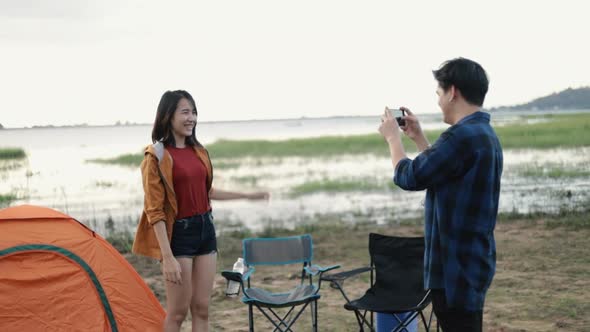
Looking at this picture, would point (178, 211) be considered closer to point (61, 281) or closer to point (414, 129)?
point (61, 281)

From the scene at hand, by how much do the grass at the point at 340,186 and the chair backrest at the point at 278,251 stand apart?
9000mm

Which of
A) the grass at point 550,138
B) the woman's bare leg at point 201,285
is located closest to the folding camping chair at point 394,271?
the woman's bare leg at point 201,285

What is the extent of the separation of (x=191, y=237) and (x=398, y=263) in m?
1.59

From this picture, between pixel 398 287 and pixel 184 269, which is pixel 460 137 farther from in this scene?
pixel 398 287

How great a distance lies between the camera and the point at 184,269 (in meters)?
3.08

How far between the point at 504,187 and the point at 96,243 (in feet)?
32.9

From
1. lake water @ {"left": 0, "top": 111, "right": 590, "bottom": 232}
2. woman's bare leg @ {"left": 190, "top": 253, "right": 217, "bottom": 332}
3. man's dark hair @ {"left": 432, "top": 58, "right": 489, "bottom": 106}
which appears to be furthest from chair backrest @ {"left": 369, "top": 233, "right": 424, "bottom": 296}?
lake water @ {"left": 0, "top": 111, "right": 590, "bottom": 232}

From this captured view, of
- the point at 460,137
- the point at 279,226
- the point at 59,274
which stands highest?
the point at 460,137

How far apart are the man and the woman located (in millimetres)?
1231

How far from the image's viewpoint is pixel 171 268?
2982mm

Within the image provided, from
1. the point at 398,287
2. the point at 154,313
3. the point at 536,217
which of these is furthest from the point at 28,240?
the point at 536,217

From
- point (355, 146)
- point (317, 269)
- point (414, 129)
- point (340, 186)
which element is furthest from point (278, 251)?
point (355, 146)

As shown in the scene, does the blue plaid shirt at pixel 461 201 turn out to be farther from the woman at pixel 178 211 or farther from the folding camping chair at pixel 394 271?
the folding camping chair at pixel 394 271

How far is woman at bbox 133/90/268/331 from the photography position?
2.99m
